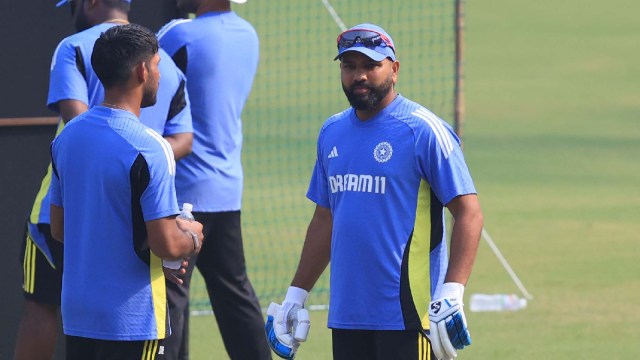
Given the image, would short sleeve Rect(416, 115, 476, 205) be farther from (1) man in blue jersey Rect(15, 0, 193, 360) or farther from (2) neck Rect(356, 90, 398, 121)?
(1) man in blue jersey Rect(15, 0, 193, 360)

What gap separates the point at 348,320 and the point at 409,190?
582mm

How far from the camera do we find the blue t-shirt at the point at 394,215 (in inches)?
225

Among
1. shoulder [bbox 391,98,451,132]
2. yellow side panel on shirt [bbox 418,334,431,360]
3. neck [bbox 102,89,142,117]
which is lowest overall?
yellow side panel on shirt [bbox 418,334,431,360]

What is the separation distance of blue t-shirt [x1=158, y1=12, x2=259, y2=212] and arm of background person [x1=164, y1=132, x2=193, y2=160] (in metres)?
0.38

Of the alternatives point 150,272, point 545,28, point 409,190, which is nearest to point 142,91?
point 150,272

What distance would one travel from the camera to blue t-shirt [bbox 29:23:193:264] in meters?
6.86

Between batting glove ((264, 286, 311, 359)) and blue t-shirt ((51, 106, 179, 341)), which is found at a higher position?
blue t-shirt ((51, 106, 179, 341))

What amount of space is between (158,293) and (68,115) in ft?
5.08

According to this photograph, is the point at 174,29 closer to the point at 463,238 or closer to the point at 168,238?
the point at 168,238

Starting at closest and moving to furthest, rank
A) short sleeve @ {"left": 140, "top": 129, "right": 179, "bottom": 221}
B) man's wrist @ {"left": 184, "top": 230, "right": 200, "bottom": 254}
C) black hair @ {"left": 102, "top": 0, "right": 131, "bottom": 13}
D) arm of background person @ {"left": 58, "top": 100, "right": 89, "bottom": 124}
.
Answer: short sleeve @ {"left": 140, "top": 129, "right": 179, "bottom": 221}
man's wrist @ {"left": 184, "top": 230, "right": 200, "bottom": 254}
arm of background person @ {"left": 58, "top": 100, "right": 89, "bottom": 124}
black hair @ {"left": 102, "top": 0, "right": 131, "bottom": 13}

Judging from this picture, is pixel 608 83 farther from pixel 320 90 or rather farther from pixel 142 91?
pixel 142 91

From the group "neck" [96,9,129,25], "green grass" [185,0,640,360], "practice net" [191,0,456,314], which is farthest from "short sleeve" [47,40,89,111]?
"practice net" [191,0,456,314]

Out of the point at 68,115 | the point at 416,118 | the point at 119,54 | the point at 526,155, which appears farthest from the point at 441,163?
the point at 526,155

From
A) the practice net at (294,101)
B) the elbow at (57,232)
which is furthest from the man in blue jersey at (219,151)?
the practice net at (294,101)
